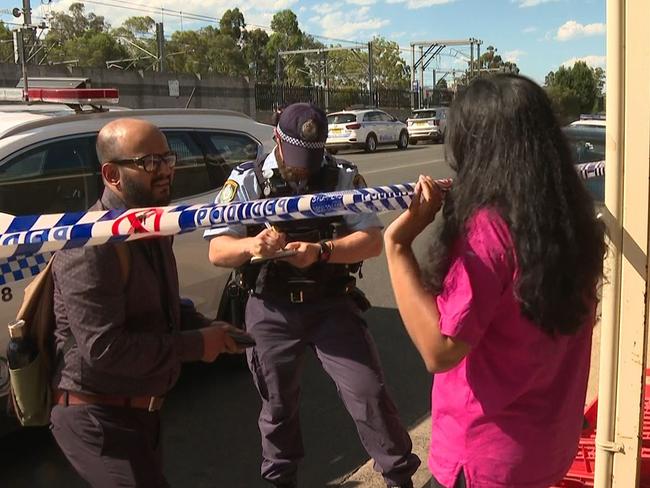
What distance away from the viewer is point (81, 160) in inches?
169

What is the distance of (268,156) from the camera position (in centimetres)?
328

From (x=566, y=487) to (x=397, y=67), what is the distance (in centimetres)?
8242

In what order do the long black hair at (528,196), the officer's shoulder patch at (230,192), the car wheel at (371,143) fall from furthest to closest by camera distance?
the car wheel at (371,143) < the officer's shoulder patch at (230,192) < the long black hair at (528,196)

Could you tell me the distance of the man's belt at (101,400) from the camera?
2.24 metres

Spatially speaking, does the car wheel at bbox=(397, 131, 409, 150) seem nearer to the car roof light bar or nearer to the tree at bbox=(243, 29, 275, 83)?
the car roof light bar

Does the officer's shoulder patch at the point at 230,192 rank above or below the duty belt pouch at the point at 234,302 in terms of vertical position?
above

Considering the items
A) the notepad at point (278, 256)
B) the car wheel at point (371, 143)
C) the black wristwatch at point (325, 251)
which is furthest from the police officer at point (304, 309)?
the car wheel at point (371, 143)

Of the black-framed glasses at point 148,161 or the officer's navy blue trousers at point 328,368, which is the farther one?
the officer's navy blue trousers at point 328,368

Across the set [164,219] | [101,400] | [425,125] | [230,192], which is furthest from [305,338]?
[425,125]

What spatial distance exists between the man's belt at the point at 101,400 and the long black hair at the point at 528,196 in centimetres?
103

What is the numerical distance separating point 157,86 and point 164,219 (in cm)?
3388

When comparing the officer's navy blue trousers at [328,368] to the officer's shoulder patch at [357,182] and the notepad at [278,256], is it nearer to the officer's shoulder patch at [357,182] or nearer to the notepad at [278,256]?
the notepad at [278,256]

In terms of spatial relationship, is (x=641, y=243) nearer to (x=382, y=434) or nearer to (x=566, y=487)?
(x=566, y=487)

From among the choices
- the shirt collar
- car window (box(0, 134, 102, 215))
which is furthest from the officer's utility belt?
car window (box(0, 134, 102, 215))
